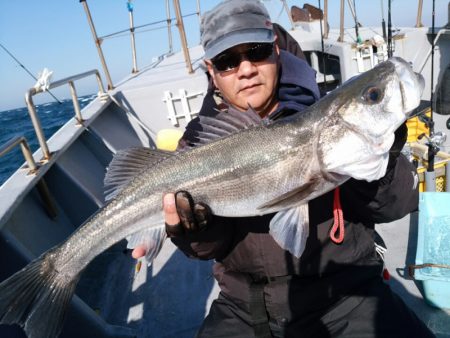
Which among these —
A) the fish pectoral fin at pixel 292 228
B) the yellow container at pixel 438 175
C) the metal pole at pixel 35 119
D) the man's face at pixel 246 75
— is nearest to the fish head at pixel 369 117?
the fish pectoral fin at pixel 292 228

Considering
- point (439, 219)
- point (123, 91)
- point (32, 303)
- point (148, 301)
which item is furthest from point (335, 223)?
point (123, 91)

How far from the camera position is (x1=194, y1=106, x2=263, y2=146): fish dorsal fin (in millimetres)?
2428

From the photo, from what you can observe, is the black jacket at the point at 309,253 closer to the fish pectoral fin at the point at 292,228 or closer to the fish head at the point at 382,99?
the fish pectoral fin at the point at 292,228

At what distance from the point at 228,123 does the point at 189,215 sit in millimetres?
699

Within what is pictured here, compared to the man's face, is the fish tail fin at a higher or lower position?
lower

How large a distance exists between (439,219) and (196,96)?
517 cm

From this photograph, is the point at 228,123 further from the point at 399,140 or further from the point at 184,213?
the point at 399,140

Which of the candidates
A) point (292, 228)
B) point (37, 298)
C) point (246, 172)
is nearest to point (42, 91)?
point (37, 298)

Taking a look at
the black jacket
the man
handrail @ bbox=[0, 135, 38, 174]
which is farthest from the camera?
handrail @ bbox=[0, 135, 38, 174]

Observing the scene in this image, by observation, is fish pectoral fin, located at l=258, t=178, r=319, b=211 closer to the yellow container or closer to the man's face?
the man's face

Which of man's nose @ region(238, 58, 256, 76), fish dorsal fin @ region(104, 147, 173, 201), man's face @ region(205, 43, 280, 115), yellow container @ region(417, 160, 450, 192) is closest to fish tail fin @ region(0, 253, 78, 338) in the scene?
fish dorsal fin @ region(104, 147, 173, 201)

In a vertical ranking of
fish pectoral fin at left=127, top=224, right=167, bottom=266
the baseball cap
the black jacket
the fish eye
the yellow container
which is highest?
the baseball cap

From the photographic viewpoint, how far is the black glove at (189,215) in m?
2.38

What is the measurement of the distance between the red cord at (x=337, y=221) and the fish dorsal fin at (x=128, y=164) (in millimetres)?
1257
